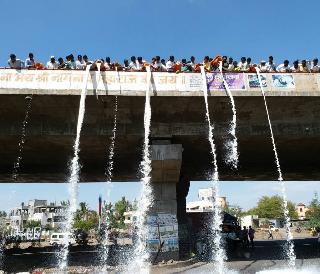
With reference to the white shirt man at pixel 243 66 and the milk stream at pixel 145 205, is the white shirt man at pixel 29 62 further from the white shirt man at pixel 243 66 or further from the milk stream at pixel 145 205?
the white shirt man at pixel 243 66

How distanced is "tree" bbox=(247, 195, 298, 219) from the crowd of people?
4585 inches

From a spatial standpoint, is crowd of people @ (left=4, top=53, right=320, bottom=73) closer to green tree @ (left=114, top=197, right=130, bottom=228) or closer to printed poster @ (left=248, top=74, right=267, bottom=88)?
printed poster @ (left=248, top=74, right=267, bottom=88)

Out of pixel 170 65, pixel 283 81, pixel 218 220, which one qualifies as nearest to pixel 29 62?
pixel 170 65

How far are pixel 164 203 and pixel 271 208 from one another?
393 feet

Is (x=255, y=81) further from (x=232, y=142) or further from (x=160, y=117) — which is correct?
(x=232, y=142)

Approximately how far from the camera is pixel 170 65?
19734mm

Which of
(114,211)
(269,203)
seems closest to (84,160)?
(114,211)

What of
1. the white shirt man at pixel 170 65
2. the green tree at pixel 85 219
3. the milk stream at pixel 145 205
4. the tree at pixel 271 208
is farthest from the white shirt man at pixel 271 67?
the tree at pixel 271 208

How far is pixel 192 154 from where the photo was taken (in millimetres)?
25578

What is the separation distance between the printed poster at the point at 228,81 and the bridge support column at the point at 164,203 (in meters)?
4.08

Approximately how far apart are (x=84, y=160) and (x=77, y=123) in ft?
24.9

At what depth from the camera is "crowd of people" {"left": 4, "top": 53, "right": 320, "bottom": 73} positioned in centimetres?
1831

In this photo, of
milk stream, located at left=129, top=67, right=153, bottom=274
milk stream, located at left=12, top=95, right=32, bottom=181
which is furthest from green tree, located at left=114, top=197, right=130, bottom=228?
milk stream, located at left=129, top=67, right=153, bottom=274

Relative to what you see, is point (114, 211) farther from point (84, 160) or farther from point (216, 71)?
point (216, 71)
